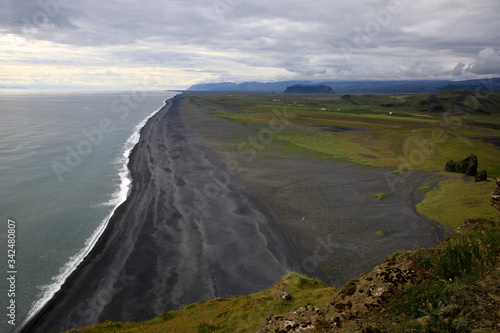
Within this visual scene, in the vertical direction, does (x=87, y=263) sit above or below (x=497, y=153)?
below

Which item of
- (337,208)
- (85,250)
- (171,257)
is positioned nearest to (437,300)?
(171,257)

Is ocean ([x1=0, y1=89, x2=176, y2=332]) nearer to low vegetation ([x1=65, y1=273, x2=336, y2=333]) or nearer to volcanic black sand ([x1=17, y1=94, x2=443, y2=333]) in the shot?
volcanic black sand ([x1=17, y1=94, x2=443, y2=333])

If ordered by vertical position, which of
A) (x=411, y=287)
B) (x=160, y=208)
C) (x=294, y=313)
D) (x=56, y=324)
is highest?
(x=411, y=287)

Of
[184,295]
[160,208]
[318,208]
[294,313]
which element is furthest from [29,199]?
[294,313]

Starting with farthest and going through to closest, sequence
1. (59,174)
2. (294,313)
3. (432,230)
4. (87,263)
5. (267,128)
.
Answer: (267,128), (59,174), (432,230), (87,263), (294,313)

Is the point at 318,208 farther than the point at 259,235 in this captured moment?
Yes

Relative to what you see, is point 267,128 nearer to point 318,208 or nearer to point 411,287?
point 318,208

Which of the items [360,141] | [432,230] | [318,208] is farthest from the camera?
[360,141]
